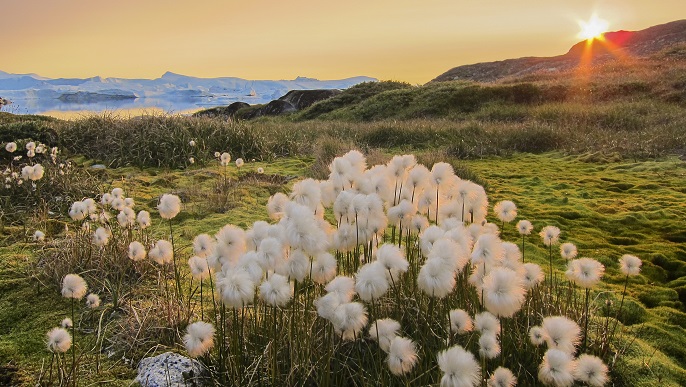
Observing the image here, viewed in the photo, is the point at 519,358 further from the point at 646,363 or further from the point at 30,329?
the point at 30,329

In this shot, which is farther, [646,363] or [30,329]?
[30,329]

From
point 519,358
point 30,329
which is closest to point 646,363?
point 519,358

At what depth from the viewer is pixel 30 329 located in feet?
11.7

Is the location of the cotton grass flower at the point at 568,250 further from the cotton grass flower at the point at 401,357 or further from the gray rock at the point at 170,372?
the gray rock at the point at 170,372

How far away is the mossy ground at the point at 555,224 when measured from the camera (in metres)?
3.26

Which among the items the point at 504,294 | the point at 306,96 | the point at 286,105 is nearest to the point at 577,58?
the point at 306,96

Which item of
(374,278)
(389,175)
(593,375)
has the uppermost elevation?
(389,175)

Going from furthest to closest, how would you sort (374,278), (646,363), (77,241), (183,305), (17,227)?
(17,227), (77,241), (183,305), (646,363), (374,278)

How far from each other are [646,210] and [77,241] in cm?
788

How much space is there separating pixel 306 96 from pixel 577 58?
135 feet

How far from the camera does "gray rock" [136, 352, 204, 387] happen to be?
2604 millimetres

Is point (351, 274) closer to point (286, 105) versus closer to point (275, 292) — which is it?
point (275, 292)

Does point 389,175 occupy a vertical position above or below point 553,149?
above

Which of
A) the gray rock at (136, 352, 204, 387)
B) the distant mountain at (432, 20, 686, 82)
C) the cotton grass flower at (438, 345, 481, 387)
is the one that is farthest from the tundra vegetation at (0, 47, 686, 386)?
the distant mountain at (432, 20, 686, 82)
